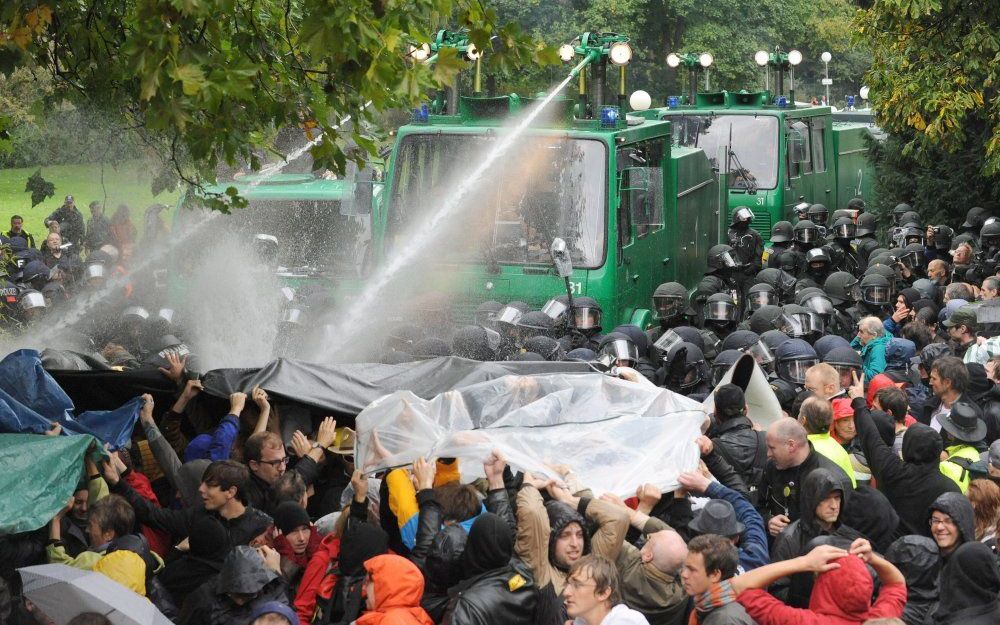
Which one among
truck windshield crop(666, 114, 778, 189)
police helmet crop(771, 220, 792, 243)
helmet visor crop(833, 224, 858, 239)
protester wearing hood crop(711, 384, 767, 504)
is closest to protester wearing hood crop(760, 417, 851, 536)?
protester wearing hood crop(711, 384, 767, 504)

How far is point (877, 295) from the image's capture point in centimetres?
1259

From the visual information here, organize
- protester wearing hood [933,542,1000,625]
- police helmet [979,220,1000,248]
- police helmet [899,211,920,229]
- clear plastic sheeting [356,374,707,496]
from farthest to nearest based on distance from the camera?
1. police helmet [899,211,920,229]
2. police helmet [979,220,1000,248]
3. clear plastic sheeting [356,374,707,496]
4. protester wearing hood [933,542,1000,625]

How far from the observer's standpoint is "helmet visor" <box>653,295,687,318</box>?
12.2 m

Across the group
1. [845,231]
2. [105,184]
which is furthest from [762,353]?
[845,231]

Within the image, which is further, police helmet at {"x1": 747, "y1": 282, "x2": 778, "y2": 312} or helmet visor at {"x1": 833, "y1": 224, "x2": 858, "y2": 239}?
helmet visor at {"x1": 833, "y1": 224, "x2": 858, "y2": 239}

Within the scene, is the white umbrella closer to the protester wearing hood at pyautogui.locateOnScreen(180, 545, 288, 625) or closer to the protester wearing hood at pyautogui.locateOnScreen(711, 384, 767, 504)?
the protester wearing hood at pyautogui.locateOnScreen(180, 545, 288, 625)

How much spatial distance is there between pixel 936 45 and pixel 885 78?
2.63ft

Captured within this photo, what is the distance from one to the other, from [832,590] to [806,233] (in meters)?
11.2

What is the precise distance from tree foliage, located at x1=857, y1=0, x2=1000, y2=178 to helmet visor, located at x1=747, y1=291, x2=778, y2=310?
300 centimetres

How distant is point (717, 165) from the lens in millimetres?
18594

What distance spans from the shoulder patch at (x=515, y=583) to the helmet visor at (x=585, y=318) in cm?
516

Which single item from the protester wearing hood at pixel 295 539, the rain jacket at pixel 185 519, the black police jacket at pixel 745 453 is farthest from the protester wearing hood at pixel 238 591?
the black police jacket at pixel 745 453

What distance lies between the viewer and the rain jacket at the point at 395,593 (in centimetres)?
570

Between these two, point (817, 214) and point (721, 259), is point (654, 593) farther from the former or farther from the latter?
point (817, 214)
